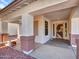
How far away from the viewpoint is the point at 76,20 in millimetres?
7559

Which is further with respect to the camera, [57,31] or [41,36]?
[57,31]

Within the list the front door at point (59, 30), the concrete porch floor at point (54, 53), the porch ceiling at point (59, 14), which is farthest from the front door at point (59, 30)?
the concrete porch floor at point (54, 53)

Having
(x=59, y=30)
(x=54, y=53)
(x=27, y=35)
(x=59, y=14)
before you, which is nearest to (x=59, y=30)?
(x=59, y=30)

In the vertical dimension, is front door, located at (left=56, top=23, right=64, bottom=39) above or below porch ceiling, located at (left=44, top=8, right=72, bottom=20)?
below

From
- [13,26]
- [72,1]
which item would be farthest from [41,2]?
[13,26]

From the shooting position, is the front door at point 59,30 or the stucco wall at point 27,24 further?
the front door at point 59,30

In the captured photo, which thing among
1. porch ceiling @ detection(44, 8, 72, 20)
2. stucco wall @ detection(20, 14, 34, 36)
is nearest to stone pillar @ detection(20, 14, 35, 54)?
stucco wall @ detection(20, 14, 34, 36)

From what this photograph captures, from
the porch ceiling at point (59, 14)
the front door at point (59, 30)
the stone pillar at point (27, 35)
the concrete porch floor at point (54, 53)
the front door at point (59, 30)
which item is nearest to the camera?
the concrete porch floor at point (54, 53)

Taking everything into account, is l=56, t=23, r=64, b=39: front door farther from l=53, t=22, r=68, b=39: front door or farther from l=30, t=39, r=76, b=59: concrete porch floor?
l=30, t=39, r=76, b=59: concrete porch floor

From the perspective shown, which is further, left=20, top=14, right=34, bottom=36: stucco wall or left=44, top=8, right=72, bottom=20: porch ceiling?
left=44, top=8, right=72, bottom=20: porch ceiling

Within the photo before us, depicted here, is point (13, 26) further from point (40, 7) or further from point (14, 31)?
point (40, 7)

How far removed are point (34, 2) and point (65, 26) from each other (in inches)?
346

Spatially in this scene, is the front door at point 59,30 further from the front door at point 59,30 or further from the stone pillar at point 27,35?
the stone pillar at point 27,35

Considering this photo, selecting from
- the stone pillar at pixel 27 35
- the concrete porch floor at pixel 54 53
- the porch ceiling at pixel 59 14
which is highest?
the porch ceiling at pixel 59 14
